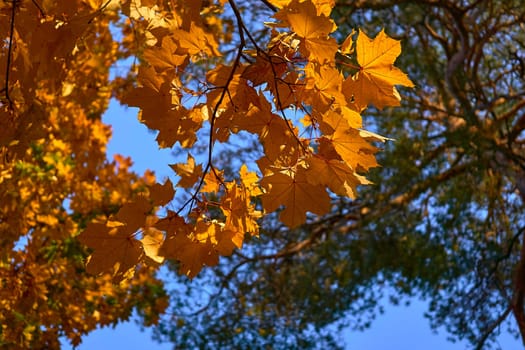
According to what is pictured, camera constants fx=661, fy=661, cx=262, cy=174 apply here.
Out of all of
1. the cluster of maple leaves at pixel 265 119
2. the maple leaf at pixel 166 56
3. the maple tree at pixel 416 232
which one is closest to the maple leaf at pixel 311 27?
the cluster of maple leaves at pixel 265 119

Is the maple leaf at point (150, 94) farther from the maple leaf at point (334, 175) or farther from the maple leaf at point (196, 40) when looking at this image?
the maple leaf at point (334, 175)

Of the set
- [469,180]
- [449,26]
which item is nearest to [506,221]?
[469,180]

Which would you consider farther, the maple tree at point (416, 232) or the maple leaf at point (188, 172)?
the maple tree at point (416, 232)

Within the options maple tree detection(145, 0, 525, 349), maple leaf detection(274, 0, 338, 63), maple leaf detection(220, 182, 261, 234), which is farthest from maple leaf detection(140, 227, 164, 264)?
maple tree detection(145, 0, 525, 349)

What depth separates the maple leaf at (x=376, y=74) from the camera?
4.14ft

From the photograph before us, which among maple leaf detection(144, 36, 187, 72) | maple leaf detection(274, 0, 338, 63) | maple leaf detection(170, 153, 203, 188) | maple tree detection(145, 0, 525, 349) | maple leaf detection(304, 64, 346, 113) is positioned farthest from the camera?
maple tree detection(145, 0, 525, 349)

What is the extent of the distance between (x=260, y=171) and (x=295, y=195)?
206 millimetres

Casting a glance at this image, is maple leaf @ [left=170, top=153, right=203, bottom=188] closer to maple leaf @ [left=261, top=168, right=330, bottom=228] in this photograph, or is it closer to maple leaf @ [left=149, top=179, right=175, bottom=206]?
maple leaf @ [left=149, top=179, right=175, bottom=206]

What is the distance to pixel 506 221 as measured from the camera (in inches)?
243

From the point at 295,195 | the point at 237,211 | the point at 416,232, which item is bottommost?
the point at 295,195

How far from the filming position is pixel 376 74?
1303 millimetres

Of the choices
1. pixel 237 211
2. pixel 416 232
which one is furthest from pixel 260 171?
pixel 416 232

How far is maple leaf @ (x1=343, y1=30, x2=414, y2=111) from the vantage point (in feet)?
4.14

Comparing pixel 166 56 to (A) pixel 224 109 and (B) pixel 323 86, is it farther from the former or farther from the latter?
(B) pixel 323 86
